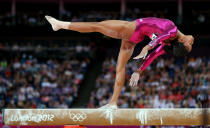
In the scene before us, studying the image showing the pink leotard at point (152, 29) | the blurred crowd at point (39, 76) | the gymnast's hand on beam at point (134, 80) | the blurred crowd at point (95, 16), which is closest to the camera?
the gymnast's hand on beam at point (134, 80)

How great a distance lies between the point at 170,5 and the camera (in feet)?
64.8

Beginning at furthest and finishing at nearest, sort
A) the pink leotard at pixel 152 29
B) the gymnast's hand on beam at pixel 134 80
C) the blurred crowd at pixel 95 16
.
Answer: the blurred crowd at pixel 95 16 → the pink leotard at pixel 152 29 → the gymnast's hand on beam at pixel 134 80

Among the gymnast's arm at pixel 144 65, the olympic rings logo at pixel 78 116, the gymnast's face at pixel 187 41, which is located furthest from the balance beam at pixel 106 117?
the gymnast's face at pixel 187 41

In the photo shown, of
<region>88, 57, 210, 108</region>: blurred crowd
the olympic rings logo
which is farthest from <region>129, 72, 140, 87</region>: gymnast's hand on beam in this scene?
<region>88, 57, 210, 108</region>: blurred crowd

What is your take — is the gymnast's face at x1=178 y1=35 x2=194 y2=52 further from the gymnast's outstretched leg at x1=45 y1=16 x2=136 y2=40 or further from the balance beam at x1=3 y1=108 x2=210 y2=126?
the balance beam at x1=3 y1=108 x2=210 y2=126

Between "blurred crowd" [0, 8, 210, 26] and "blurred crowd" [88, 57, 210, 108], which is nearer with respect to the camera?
"blurred crowd" [88, 57, 210, 108]

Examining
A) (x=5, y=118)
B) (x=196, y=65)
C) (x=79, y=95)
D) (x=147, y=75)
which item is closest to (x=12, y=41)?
(x=79, y=95)

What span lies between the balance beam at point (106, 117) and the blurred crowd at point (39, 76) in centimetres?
821

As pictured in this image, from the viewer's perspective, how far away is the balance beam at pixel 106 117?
17.2 feet

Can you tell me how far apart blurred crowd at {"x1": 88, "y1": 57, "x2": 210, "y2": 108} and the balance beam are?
6.57m

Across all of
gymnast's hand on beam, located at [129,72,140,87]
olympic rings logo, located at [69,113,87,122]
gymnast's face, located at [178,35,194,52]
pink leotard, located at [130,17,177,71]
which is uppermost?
pink leotard, located at [130,17,177,71]

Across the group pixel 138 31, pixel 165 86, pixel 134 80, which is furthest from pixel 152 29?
pixel 165 86

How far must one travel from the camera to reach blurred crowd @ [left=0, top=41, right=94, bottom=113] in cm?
1402

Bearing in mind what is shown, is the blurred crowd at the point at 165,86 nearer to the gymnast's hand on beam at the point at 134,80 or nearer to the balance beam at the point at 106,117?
the gymnast's hand on beam at the point at 134,80
